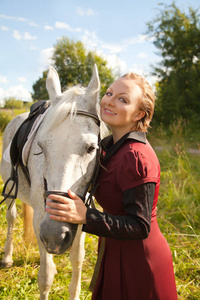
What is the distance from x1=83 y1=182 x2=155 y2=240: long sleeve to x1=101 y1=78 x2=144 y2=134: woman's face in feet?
1.42

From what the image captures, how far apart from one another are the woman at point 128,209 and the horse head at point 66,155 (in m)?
0.08

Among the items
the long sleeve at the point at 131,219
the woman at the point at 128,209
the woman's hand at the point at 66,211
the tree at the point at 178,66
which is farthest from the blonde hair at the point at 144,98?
the tree at the point at 178,66

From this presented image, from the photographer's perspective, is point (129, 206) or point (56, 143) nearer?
point (129, 206)

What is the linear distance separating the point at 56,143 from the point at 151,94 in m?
0.64

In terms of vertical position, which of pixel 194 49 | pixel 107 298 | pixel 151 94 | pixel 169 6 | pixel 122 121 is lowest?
pixel 107 298

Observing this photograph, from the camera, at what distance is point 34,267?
2.82 metres

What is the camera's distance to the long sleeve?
1091mm

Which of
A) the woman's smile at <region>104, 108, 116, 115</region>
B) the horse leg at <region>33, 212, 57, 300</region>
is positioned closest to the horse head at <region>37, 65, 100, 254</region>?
the woman's smile at <region>104, 108, 116, 115</region>

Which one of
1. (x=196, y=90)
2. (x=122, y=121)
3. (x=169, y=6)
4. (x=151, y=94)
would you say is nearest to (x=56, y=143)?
(x=122, y=121)

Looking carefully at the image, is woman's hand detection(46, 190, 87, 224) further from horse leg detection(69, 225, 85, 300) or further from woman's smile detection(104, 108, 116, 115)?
horse leg detection(69, 225, 85, 300)

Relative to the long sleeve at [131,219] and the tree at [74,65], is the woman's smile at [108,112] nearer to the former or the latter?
the long sleeve at [131,219]

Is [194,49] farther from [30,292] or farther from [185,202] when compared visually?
[30,292]

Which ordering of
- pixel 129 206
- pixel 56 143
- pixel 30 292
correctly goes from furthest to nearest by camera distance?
pixel 30 292, pixel 56 143, pixel 129 206

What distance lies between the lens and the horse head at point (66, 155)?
1.16 metres
